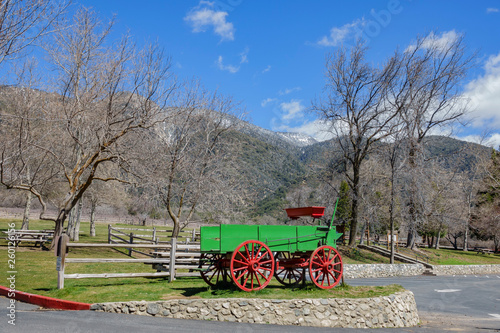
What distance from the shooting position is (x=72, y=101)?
61.5 ft

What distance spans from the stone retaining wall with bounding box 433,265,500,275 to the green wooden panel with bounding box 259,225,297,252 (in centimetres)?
2354

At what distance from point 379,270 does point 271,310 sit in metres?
19.2

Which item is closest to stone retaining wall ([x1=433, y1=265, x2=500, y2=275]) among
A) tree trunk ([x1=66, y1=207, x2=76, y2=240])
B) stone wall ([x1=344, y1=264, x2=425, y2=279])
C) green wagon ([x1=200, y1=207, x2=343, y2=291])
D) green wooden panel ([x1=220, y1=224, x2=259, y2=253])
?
stone wall ([x1=344, y1=264, x2=425, y2=279])

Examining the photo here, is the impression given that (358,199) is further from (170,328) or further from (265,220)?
(265,220)

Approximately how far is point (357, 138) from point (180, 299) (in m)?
23.2

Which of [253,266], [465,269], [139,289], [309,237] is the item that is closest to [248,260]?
[253,266]

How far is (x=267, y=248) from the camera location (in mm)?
10422

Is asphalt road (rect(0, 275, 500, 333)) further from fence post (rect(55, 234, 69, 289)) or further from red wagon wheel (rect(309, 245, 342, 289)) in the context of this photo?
red wagon wheel (rect(309, 245, 342, 289))

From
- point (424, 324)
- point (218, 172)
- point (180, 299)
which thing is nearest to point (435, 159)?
point (218, 172)

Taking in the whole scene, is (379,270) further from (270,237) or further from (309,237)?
(270,237)

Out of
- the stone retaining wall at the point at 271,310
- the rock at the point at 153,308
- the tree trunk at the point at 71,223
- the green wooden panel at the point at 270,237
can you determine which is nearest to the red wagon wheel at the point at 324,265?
the green wooden panel at the point at 270,237

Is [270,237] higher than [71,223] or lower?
higher

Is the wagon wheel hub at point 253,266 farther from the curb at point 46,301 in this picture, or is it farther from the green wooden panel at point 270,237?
the curb at point 46,301

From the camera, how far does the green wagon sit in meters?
10.3
